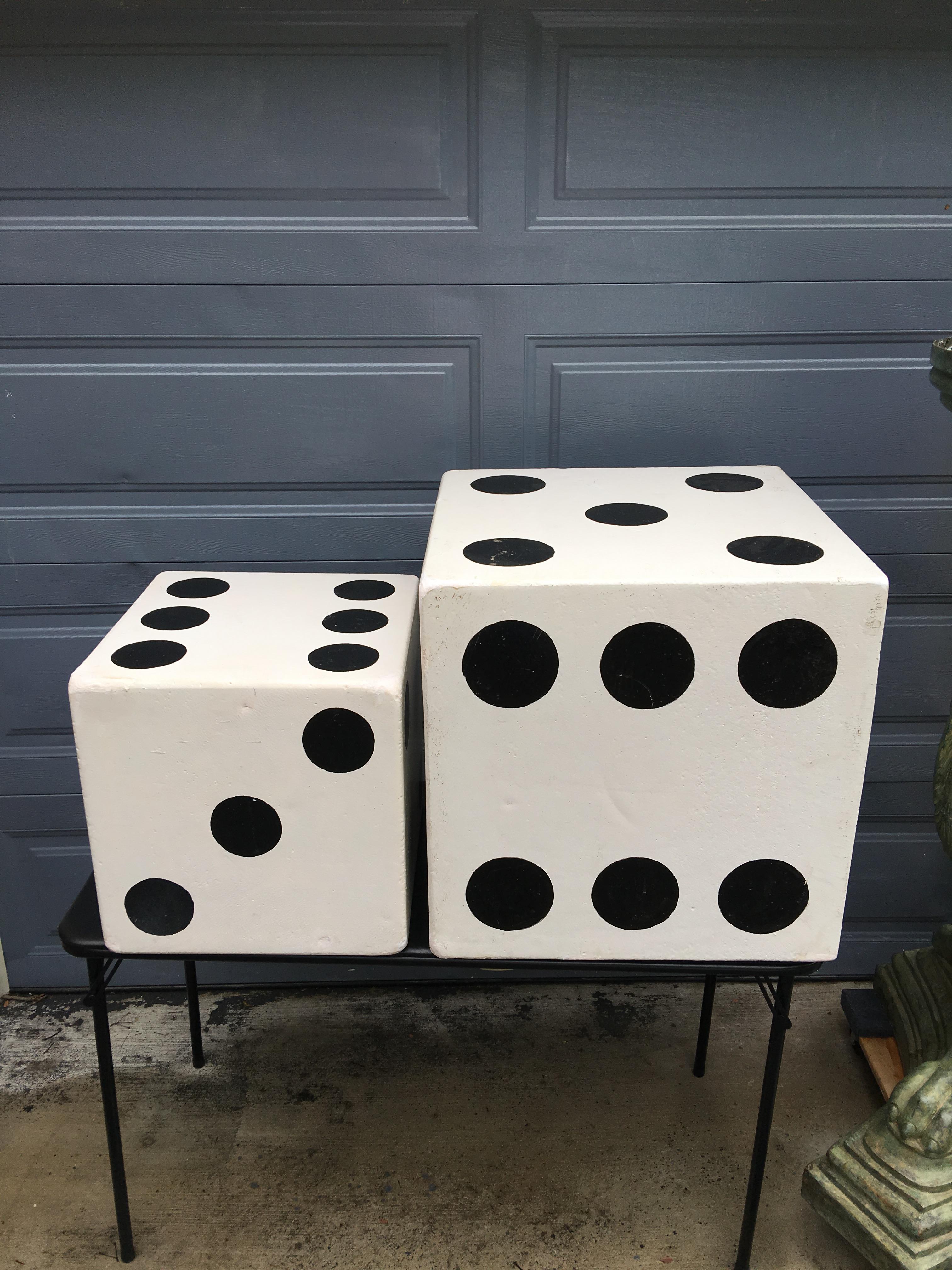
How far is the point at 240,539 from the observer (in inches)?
77.2

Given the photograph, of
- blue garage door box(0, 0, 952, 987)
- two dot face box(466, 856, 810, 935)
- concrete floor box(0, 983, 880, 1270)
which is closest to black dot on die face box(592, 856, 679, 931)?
two dot face box(466, 856, 810, 935)

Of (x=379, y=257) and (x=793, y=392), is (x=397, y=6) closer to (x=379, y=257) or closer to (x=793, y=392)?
(x=379, y=257)

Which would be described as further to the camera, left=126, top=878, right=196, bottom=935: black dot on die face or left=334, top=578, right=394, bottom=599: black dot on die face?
left=334, top=578, right=394, bottom=599: black dot on die face

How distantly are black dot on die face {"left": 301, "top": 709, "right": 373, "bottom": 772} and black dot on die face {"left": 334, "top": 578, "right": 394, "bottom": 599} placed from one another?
1.11 feet

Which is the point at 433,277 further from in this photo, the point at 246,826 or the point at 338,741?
the point at 246,826

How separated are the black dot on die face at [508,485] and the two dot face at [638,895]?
592 mm

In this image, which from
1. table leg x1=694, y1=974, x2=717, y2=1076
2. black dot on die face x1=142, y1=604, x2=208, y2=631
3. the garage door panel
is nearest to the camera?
black dot on die face x1=142, y1=604, x2=208, y2=631

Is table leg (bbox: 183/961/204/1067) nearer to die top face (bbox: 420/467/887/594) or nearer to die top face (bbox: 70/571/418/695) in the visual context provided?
die top face (bbox: 70/571/418/695)

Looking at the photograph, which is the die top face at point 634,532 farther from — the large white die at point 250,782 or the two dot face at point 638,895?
the two dot face at point 638,895

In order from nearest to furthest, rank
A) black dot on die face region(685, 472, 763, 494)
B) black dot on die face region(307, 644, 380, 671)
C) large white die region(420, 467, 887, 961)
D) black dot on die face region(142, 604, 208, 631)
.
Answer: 1. large white die region(420, 467, 887, 961)
2. black dot on die face region(307, 644, 380, 671)
3. black dot on die face region(142, 604, 208, 631)
4. black dot on die face region(685, 472, 763, 494)

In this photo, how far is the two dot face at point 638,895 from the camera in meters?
1.38

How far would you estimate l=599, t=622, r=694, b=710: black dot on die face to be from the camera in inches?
49.3

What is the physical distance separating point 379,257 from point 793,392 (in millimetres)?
831

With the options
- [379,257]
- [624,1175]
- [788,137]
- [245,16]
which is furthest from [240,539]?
[624,1175]
